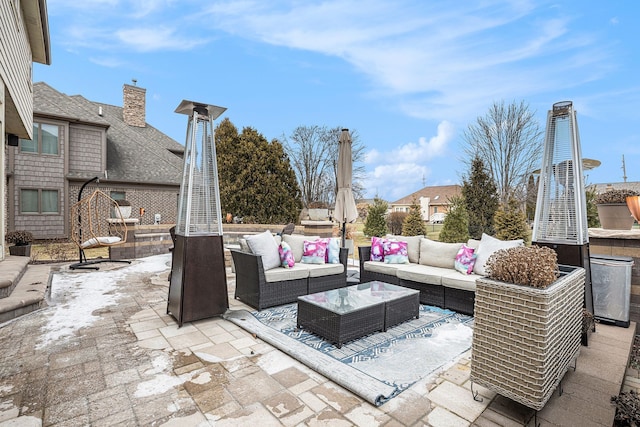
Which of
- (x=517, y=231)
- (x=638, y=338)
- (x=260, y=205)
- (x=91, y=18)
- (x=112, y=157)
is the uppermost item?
(x=91, y=18)

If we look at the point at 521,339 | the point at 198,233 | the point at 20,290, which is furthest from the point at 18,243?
the point at 521,339

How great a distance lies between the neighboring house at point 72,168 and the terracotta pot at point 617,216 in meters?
13.8

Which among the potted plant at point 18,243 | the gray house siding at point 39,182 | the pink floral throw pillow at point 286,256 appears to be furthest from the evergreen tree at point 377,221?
the gray house siding at point 39,182

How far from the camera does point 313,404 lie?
2.11m

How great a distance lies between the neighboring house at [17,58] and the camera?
15.9 ft

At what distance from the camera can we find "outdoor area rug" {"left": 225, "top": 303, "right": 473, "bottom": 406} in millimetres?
2387

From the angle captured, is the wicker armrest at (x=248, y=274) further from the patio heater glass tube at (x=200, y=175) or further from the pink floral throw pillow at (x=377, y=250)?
the pink floral throw pillow at (x=377, y=250)

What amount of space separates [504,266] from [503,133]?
43.1ft

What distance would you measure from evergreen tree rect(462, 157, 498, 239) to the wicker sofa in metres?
7.06

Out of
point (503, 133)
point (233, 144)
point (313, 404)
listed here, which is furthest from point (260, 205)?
point (503, 133)

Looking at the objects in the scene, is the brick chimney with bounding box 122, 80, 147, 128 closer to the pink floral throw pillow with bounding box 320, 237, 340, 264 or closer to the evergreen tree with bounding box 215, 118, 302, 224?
the evergreen tree with bounding box 215, 118, 302, 224

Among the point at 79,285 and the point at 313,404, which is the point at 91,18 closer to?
the point at 79,285

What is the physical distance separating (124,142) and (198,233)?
13.1 metres

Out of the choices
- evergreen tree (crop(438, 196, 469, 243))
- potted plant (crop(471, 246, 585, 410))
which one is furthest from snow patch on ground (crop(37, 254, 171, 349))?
evergreen tree (crop(438, 196, 469, 243))
